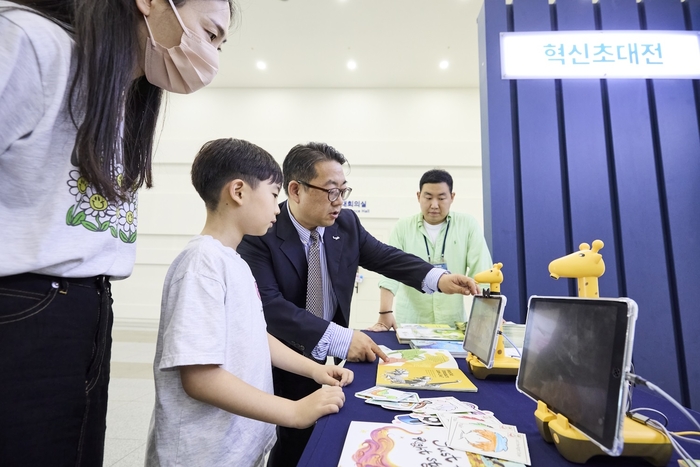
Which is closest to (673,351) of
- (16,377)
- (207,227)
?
(207,227)

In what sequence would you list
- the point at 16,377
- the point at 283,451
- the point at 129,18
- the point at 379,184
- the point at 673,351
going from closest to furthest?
1. the point at 16,377
2. the point at 129,18
3. the point at 283,451
4. the point at 673,351
5. the point at 379,184

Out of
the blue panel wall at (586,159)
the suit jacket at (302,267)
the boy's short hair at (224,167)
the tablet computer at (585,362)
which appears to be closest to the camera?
the tablet computer at (585,362)

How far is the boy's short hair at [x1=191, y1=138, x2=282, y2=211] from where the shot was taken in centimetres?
97

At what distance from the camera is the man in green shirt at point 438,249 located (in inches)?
92.4

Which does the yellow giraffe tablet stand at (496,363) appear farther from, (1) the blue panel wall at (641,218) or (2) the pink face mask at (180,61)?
(1) the blue panel wall at (641,218)

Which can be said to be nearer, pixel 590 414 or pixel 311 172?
pixel 590 414

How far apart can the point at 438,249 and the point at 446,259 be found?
87 mm

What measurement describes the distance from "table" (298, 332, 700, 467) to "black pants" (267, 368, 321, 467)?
14.8 inches

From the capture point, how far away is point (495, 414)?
0.78 m

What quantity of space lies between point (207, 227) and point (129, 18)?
48 cm

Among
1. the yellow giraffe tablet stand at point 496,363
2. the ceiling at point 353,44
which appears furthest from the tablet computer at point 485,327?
the ceiling at point 353,44

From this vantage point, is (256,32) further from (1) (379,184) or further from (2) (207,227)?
(2) (207,227)

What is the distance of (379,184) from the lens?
17.1 ft

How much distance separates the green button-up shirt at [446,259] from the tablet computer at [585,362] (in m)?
1.54
